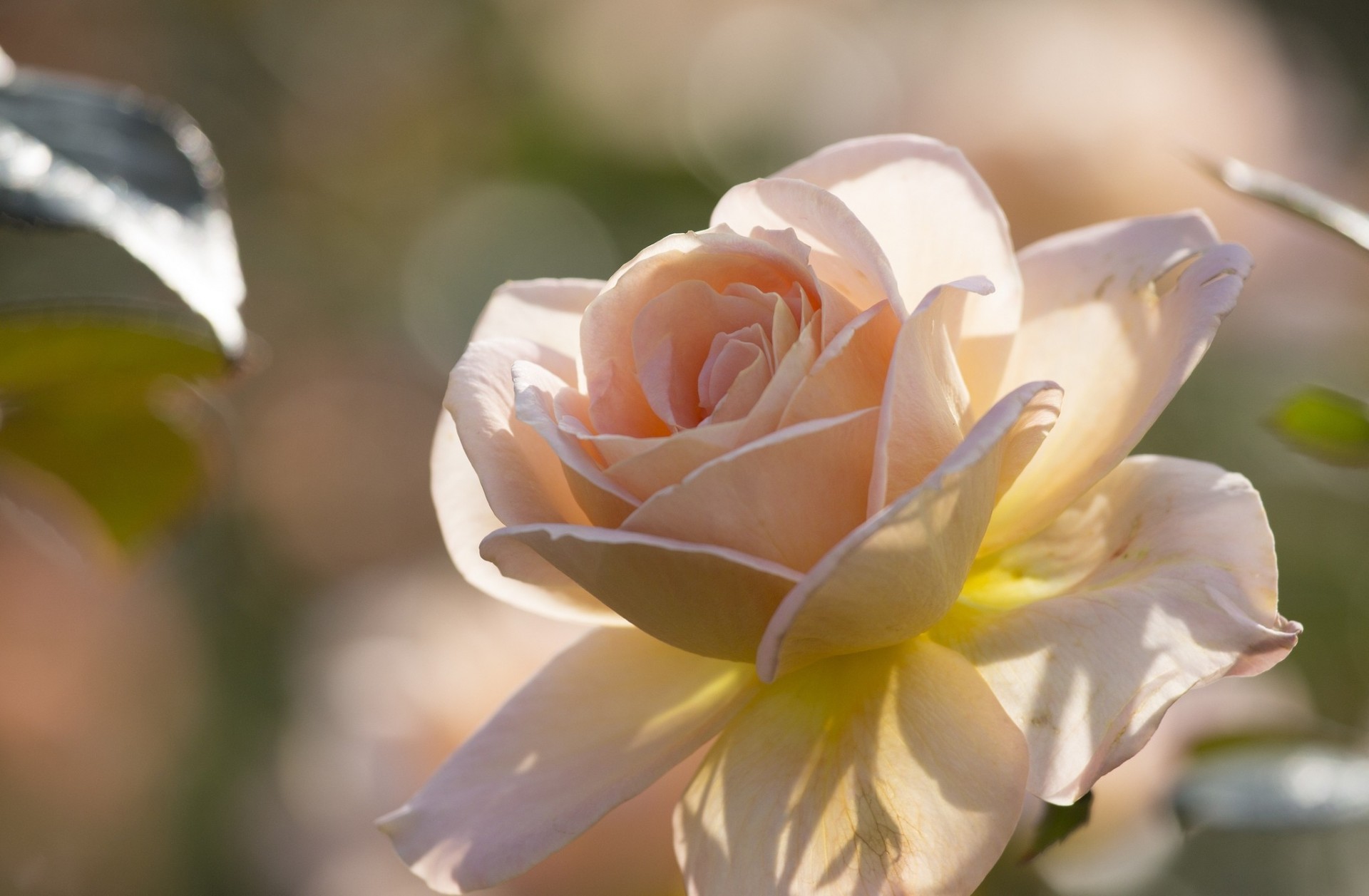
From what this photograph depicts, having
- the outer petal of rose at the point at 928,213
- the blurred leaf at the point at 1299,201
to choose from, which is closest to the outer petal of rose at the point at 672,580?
the outer petal of rose at the point at 928,213

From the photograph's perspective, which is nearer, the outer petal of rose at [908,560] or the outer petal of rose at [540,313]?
the outer petal of rose at [908,560]

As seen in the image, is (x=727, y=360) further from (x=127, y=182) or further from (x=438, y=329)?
(x=438, y=329)

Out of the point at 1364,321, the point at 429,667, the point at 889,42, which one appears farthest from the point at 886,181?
the point at 889,42

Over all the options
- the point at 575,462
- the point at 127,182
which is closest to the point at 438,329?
the point at 127,182

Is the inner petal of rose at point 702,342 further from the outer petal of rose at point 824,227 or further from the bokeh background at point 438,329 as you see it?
the bokeh background at point 438,329

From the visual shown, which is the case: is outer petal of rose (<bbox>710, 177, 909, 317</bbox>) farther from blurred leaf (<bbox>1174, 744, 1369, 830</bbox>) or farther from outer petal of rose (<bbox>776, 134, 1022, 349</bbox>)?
blurred leaf (<bbox>1174, 744, 1369, 830</bbox>)

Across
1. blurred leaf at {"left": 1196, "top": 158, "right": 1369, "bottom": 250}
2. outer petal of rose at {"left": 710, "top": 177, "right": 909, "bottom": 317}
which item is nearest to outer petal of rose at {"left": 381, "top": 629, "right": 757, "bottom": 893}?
outer petal of rose at {"left": 710, "top": 177, "right": 909, "bottom": 317}
